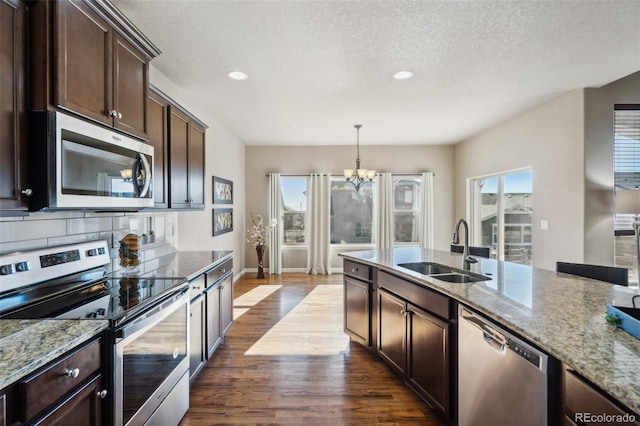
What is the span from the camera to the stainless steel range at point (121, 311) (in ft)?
4.35

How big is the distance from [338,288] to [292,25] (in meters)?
4.10

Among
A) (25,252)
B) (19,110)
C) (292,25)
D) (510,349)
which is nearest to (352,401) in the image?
(510,349)

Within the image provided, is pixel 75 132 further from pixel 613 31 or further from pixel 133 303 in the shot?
pixel 613 31

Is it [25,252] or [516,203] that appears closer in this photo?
[25,252]

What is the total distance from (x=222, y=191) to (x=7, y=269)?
369 cm

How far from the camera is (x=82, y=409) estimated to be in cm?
116

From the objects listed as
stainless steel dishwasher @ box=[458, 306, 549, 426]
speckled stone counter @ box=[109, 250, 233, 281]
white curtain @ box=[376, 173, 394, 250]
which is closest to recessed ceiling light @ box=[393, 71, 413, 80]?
stainless steel dishwasher @ box=[458, 306, 549, 426]

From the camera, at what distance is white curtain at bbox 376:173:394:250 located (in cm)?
646

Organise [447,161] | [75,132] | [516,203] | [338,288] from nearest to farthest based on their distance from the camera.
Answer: [75,132] → [516,203] → [338,288] → [447,161]

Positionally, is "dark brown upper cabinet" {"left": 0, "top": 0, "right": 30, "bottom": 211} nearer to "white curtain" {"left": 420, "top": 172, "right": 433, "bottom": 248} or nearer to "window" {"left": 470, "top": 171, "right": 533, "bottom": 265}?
"window" {"left": 470, "top": 171, "right": 533, "bottom": 265}

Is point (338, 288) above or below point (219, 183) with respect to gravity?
below

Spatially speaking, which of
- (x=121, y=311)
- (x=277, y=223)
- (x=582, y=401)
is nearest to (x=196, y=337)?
(x=121, y=311)

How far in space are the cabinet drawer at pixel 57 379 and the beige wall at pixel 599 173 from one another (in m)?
4.44

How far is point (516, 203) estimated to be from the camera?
475cm
